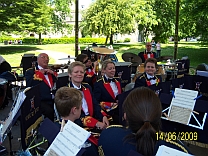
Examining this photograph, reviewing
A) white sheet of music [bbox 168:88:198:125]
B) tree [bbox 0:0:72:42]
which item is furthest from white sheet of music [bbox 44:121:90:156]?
tree [bbox 0:0:72:42]

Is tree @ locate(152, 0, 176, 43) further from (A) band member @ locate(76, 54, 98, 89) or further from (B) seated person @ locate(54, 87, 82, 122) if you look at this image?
(B) seated person @ locate(54, 87, 82, 122)

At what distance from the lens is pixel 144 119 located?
143cm

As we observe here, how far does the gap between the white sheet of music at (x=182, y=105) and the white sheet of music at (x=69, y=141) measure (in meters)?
1.75

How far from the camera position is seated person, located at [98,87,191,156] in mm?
1416

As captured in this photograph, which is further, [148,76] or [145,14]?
[145,14]

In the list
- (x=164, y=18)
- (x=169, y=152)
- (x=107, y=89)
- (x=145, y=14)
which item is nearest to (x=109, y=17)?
(x=145, y=14)

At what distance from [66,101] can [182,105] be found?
60.1 inches

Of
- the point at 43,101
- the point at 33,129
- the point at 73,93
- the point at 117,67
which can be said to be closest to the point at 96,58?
the point at 117,67

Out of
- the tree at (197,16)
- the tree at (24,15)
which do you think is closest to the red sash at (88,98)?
the tree at (197,16)

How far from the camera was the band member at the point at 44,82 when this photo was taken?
13.8 ft

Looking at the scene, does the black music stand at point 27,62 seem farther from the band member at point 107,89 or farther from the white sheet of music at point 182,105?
the white sheet of music at point 182,105

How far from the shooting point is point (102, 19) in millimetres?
23328

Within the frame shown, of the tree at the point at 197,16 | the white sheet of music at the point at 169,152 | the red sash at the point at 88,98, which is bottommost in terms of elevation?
the red sash at the point at 88,98

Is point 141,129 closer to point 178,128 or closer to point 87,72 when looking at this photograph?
point 178,128
